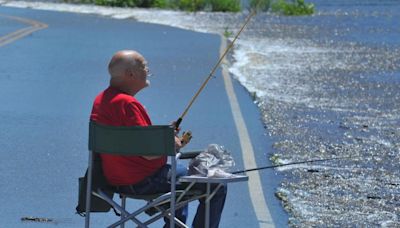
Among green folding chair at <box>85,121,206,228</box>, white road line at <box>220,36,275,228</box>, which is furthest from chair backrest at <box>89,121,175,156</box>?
white road line at <box>220,36,275,228</box>

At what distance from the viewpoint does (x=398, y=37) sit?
2798 cm

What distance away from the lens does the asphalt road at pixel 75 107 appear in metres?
9.02

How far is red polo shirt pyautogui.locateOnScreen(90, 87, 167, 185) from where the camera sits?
21.1 feet

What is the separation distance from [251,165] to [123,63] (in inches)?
169

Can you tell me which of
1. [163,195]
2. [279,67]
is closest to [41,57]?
[279,67]

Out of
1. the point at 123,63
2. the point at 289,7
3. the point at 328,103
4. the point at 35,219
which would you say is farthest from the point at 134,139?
the point at 289,7

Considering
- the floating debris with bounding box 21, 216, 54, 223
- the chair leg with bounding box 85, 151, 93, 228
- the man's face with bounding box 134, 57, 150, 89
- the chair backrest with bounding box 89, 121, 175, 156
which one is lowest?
the floating debris with bounding box 21, 216, 54, 223

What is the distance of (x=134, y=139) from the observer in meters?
6.19

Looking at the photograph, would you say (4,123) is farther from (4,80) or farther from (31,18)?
(31,18)

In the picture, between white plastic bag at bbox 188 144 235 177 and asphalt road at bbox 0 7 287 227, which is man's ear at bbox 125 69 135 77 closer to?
white plastic bag at bbox 188 144 235 177

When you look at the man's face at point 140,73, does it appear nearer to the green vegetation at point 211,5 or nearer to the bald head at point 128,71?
the bald head at point 128,71

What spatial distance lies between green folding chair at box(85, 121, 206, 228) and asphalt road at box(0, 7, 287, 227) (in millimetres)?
1886

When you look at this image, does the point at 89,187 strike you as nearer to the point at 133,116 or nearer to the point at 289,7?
the point at 133,116

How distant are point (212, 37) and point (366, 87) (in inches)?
343
